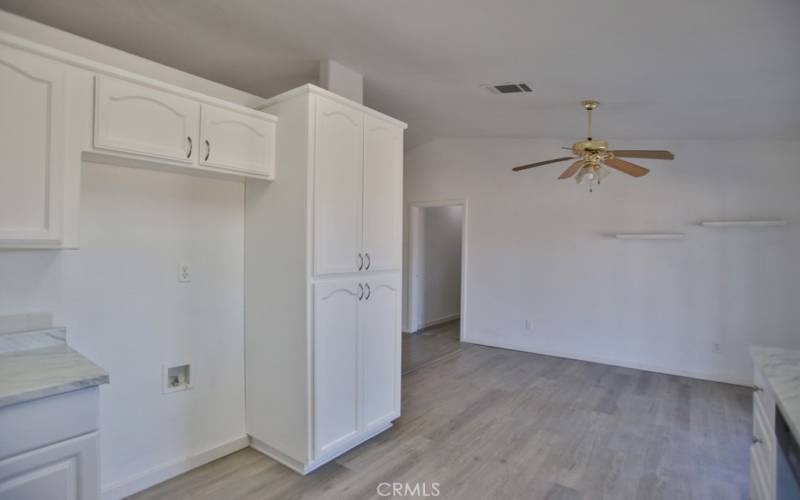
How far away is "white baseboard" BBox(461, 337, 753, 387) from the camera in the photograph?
14.2 feet

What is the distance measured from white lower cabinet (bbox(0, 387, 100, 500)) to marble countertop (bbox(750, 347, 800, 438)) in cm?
233

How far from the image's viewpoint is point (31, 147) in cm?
168

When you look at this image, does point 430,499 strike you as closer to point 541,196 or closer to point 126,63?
point 126,63

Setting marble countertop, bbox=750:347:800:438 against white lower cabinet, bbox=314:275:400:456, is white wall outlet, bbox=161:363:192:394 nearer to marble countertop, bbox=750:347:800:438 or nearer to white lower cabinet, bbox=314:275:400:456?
white lower cabinet, bbox=314:275:400:456

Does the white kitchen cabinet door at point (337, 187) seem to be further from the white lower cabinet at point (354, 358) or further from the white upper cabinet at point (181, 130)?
the white upper cabinet at point (181, 130)

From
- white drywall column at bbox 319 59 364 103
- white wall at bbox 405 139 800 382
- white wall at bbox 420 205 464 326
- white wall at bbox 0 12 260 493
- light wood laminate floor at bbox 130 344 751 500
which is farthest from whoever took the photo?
white wall at bbox 420 205 464 326

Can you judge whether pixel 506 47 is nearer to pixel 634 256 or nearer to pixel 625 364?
pixel 634 256

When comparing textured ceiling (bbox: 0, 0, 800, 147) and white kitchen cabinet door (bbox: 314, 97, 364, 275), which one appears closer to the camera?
textured ceiling (bbox: 0, 0, 800, 147)

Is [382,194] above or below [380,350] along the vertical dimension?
above

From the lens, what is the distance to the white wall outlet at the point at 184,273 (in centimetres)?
249

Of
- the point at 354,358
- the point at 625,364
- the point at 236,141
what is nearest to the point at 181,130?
the point at 236,141

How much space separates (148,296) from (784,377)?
306cm

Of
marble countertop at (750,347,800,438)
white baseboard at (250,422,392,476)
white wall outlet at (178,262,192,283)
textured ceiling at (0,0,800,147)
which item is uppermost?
textured ceiling at (0,0,800,147)

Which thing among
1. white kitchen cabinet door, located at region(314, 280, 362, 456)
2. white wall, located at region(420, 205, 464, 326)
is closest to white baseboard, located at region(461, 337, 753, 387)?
white wall, located at region(420, 205, 464, 326)
